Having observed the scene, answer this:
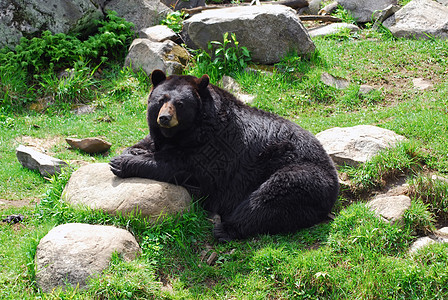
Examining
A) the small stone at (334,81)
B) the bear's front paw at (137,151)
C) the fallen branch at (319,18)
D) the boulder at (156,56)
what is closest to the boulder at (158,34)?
the boulder at (156,56)

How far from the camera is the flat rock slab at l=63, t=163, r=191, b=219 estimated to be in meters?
5.28

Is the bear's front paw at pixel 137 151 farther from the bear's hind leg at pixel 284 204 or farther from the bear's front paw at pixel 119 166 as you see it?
the bear's hind leg at pixel 284 204

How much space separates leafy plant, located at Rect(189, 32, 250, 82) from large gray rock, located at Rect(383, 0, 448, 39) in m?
4.11

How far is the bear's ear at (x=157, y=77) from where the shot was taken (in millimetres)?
5809

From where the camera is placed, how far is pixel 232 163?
571 cm

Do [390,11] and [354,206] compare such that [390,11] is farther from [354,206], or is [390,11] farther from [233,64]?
[354,206]

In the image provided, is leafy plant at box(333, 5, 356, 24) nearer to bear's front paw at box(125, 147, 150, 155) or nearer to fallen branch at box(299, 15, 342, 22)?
fallen branch at box(299, 15, 342, 22)

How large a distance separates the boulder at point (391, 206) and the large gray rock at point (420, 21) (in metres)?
6.76

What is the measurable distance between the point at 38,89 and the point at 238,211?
20.4 ft

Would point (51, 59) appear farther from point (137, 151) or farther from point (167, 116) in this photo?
point (167, 116)

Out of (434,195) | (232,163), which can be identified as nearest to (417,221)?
(434,195)

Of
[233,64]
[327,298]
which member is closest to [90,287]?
[327,298]

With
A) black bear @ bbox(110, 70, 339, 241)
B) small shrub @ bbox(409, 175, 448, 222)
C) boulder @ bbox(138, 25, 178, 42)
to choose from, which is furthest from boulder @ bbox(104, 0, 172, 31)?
small shrub @ bbox(409, 175, 448, 222)

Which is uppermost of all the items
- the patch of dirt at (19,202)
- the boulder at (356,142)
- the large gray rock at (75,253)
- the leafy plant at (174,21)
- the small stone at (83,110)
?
the leafy plant at (174,21)
